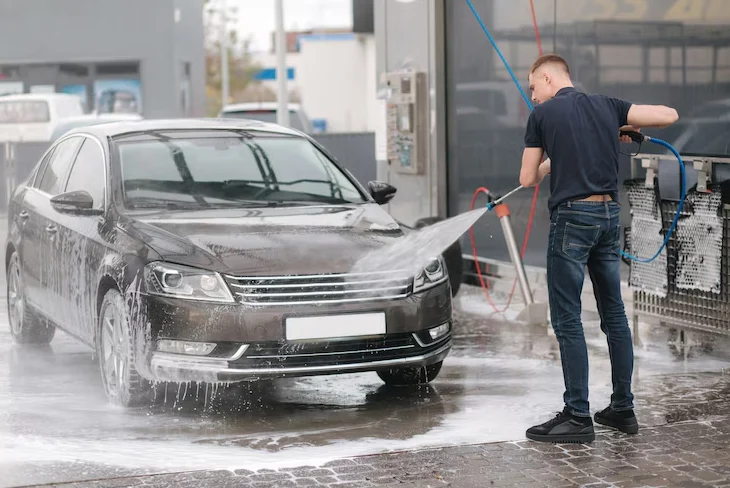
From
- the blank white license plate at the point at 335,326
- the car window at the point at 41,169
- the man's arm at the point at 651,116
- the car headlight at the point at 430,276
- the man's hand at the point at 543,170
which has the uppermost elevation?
the man's arm at the point at 651,116

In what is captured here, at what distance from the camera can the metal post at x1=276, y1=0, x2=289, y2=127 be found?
26.0 metres

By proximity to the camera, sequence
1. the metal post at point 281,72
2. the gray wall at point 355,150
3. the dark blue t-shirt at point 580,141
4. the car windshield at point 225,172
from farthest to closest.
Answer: the metal post at point 281,72 → the gray wall at point 355,150 → the car windshield at point 225,172 → the dark blue t-shirt at point 580,141

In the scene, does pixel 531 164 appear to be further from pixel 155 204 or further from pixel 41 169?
pixel 41 169

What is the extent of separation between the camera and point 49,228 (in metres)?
8.66

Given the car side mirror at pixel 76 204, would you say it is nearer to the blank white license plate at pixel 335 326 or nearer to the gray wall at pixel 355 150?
the blank white license plate at pixel 335 326

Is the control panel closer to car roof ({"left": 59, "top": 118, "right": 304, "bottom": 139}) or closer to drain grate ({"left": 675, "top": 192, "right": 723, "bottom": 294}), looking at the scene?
car roof ({"left": 59, "top": 118, "right": 304, "bottom": 139})

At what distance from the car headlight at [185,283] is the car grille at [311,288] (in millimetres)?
64

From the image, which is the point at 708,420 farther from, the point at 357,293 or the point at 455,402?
the point at 357,293

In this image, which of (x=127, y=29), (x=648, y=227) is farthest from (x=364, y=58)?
(x=648, y=227)

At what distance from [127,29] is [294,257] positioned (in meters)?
32.5

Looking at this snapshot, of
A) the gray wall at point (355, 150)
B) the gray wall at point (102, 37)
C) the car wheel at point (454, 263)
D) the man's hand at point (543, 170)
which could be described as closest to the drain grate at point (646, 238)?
the man's hand at point (543, 170)

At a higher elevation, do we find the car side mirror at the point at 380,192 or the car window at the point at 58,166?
the car window at the point at 58,166

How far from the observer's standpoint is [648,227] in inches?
348

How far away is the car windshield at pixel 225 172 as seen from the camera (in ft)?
26.3
